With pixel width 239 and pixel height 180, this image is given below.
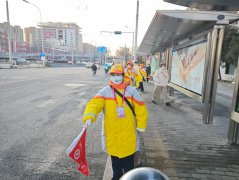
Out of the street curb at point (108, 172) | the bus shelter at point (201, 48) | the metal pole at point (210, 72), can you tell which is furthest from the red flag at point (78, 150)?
the metal pole at point (210, 72)

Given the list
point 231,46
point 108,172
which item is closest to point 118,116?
point 108,172

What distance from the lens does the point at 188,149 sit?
145 inches

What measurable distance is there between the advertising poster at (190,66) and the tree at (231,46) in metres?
9.26

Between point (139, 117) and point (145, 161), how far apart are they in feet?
3.80

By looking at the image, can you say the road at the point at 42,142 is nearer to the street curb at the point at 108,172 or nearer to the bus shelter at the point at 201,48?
the street curb at the point at 108,172

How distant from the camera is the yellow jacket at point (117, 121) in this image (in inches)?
89.3

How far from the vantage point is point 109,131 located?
2.31 meters

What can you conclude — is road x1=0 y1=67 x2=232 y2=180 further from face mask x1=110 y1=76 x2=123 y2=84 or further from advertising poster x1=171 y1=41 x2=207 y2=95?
face mask x1=110 y1=76 x2=123 y2=84

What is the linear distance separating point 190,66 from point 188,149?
375 cm

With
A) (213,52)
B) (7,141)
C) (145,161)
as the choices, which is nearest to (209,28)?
(213,52)

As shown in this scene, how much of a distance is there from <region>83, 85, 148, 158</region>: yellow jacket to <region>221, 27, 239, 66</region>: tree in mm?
15454

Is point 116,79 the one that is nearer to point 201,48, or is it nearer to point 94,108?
point 94,108

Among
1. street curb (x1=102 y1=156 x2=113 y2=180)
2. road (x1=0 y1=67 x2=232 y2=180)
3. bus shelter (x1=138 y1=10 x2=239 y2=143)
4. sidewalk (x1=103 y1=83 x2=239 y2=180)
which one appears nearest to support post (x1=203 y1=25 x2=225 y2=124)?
bus shelter (x1=138 y1=10 x2=239 y2=143)

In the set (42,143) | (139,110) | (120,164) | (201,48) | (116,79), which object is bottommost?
(42,143)
